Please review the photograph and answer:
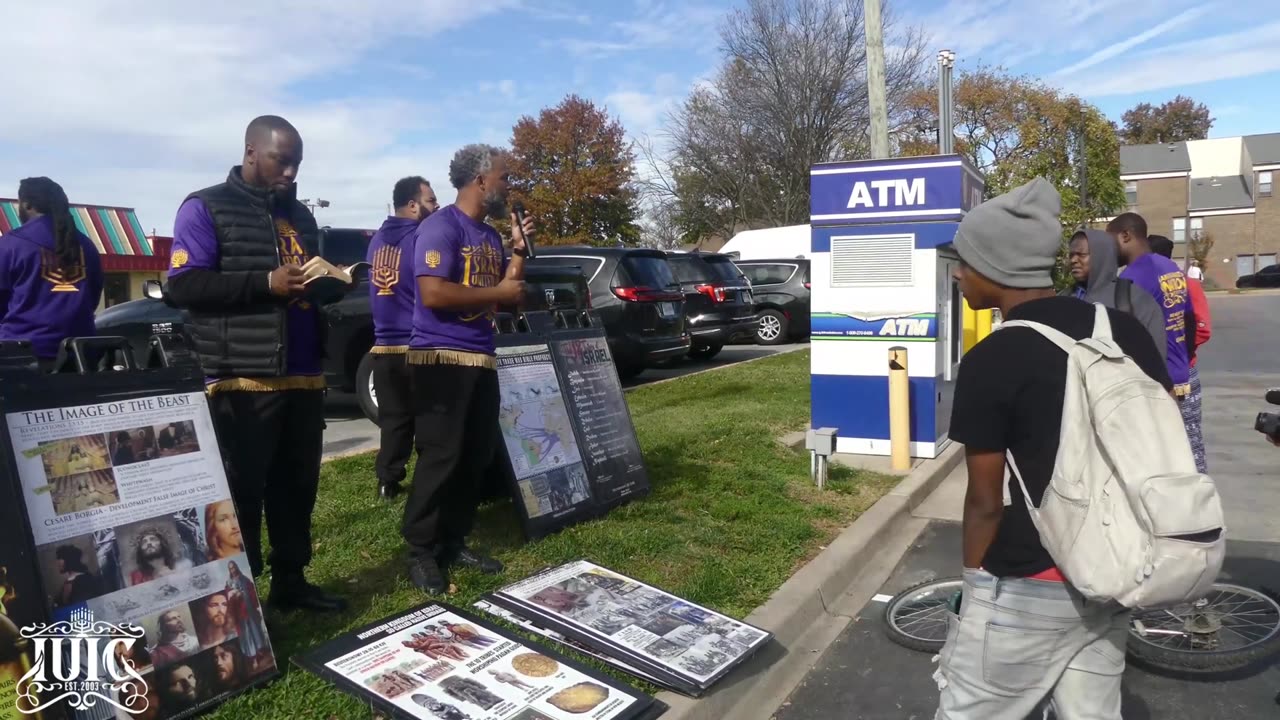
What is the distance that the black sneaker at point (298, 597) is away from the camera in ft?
12.4

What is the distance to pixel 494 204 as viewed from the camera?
4152 mm

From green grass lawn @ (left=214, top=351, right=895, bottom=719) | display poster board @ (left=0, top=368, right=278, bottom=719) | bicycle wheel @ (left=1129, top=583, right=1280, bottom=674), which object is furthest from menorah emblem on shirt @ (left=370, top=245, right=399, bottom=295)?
bicycle wheel @ (left=1129, top=583, right=1280, bottom=674)

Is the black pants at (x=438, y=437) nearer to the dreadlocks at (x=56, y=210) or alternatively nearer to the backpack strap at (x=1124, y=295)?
the dreadlocks at (x=56, y=210)

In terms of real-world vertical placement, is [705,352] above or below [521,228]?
below

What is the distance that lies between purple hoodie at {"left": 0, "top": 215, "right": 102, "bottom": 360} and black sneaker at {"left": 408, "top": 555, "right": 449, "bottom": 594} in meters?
2.38

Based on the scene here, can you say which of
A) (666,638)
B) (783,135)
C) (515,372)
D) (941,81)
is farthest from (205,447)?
(783,135)

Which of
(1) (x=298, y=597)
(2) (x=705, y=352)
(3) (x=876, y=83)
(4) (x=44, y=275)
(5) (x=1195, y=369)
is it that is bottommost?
(2) (x=705, y=352)

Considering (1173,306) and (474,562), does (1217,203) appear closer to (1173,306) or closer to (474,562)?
(1173,306)

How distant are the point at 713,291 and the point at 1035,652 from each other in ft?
41.6

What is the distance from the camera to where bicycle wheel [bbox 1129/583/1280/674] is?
3670mm

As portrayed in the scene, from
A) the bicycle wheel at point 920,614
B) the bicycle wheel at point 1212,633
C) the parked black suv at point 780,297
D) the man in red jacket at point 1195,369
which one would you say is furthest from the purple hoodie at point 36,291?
the parked black suv at point 780,297

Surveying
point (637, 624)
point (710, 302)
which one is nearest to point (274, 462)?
point (637, 624)

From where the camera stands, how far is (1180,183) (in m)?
60.2

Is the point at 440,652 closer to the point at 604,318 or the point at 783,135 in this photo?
the point at 604,318
